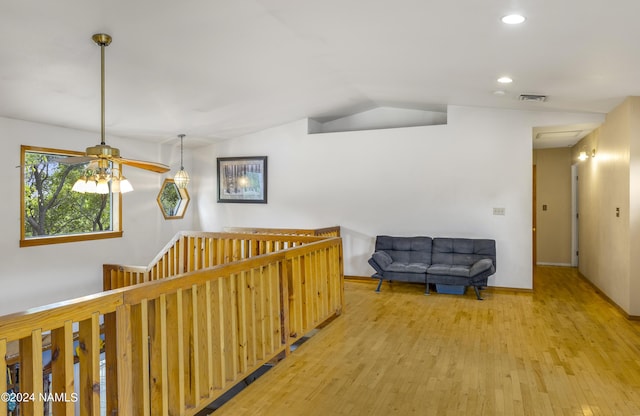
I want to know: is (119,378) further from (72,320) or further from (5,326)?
(5,326)

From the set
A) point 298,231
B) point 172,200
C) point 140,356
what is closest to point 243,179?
point 172,200

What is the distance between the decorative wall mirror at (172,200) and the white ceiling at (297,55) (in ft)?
5.76

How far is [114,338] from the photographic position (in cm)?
207

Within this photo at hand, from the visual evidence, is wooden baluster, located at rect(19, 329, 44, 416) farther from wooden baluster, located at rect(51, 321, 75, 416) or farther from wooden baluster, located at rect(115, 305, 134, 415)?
wooden baluster, located at rect(115, 305, 134, 415)

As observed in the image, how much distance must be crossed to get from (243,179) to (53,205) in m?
3.16

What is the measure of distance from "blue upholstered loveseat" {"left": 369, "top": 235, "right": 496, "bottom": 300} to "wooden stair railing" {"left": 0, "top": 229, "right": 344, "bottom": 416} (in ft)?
7.96

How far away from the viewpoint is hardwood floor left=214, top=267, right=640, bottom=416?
2.74 metres

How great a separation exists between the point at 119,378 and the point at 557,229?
8.43m

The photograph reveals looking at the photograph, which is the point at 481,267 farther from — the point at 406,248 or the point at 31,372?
the point at 31,372

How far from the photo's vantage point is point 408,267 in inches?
241

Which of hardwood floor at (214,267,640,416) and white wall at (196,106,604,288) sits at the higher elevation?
white wall at (196,106,604,288)

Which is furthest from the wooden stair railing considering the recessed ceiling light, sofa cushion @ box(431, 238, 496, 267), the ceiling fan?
sofa cushion @ box(431, 238, 496, 267)

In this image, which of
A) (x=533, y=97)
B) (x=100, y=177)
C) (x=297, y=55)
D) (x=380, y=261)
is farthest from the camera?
(x=380, y=261)

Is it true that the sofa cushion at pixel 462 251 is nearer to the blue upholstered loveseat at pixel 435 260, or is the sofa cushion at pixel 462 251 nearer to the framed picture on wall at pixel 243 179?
the blue upholstered loveseat at pixel 435 260
